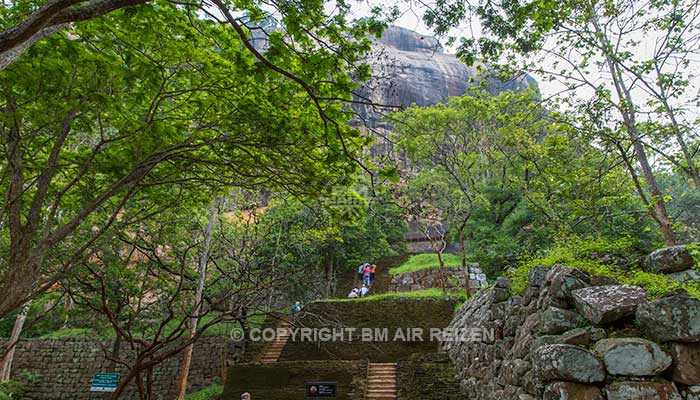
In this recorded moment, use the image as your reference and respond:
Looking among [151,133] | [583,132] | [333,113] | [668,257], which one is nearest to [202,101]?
[151,133]

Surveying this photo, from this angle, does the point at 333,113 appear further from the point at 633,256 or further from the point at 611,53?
the point at 611,53

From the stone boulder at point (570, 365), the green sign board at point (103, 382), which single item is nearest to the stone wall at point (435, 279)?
the stone boulder at point (570, 365)

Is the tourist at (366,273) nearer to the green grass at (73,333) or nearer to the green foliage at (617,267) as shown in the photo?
the green grass at (73,333)

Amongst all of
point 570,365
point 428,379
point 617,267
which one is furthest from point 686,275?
point 428,379

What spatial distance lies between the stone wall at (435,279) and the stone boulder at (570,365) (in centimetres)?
957

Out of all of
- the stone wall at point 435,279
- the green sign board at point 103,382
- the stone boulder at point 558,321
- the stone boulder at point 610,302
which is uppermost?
the stone wall at point 435,279

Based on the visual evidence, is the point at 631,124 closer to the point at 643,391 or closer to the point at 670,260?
the point at 670,260

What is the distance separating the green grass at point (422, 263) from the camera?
16.1m

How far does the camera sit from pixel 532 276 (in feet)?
14.3

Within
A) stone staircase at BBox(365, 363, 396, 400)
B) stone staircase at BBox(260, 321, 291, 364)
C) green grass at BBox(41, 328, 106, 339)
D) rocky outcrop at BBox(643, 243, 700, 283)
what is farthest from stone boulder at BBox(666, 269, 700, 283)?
green grass at BBox(41, 328, 106, 339)

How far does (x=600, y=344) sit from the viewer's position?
9.82 feet

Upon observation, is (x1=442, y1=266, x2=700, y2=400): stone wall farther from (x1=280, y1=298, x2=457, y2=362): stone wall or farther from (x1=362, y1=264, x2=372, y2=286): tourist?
(x1=362, y1=264, x2=372, y2=286): tourist

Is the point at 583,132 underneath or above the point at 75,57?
above

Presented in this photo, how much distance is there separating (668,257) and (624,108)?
349 cm
